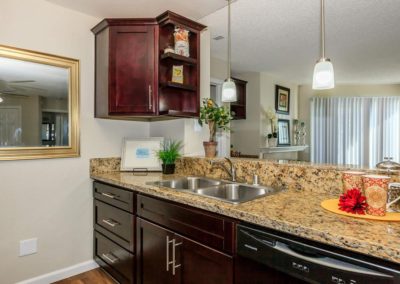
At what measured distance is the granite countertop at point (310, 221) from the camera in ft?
2.59

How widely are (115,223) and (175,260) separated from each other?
29.2 inches

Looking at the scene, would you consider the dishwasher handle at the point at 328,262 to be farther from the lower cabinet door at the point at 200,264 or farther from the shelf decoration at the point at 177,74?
the shelf decoration at the point at 177,74

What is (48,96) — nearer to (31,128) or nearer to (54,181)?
(31,128)

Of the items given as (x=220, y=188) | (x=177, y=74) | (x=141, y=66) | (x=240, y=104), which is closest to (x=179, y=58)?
(x=177, y=74)

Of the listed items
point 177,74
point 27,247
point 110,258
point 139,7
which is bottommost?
point 110,258

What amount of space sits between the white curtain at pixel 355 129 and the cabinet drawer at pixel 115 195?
448 cm

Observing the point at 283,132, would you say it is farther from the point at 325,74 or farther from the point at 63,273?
the point at 63,273

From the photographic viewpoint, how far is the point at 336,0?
6.84ft

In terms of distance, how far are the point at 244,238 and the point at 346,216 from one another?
0.42m

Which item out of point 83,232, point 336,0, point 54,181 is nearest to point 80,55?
point 54,181

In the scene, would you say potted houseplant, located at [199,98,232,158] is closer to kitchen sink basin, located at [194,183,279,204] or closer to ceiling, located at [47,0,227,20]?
kitchen sink basin, located at [194,183,279,204]

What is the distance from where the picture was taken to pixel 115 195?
196 cm

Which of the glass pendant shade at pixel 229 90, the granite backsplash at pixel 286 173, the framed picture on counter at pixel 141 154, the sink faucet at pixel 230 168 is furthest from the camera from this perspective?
the framed picture on counter at pixel 141 154

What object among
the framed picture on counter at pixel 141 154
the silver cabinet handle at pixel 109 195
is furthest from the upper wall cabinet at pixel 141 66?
the silver cabinet handle at pixel 109 195
